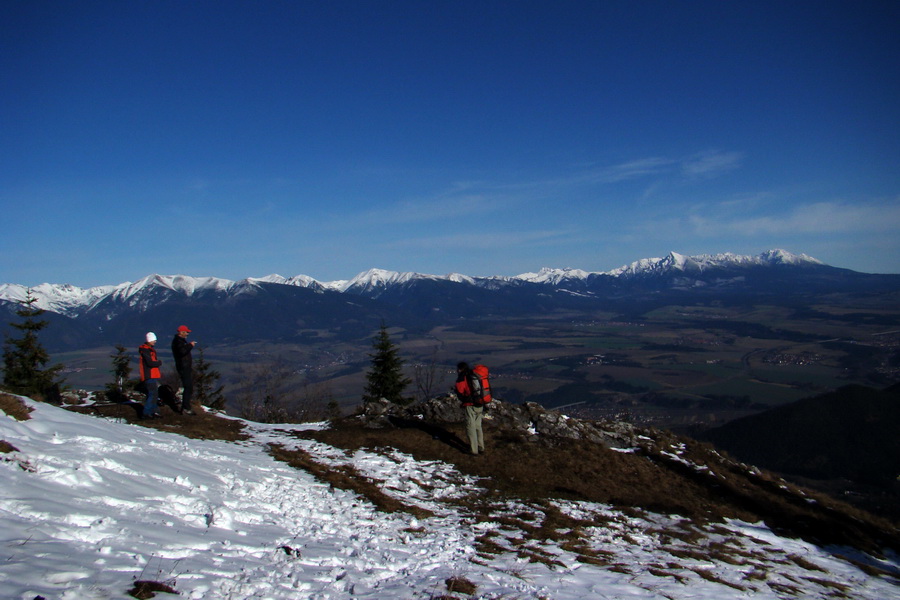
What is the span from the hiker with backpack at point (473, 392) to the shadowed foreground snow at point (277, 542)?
3.13 metres

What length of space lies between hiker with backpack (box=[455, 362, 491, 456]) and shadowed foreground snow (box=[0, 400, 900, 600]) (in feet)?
10.3

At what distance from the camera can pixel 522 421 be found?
→ 19422mm

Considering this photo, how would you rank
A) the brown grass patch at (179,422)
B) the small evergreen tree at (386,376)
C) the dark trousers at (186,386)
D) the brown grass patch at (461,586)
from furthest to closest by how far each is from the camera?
the small evergreen tree at (386,376) < the dark trousers at (186,386) < the brown grass patch at (179,422) < the brown grass patch at (461,586)

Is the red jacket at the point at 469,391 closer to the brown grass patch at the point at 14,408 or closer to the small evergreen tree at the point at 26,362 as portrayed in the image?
the brown grass patch at the point at 14,408

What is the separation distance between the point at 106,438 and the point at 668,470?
17.1 metres

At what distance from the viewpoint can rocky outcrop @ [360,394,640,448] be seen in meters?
18.4

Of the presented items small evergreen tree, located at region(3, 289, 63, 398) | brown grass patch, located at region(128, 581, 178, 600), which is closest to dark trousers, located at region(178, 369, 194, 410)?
brown grass patch, located at region(128, 581, 178, 600)

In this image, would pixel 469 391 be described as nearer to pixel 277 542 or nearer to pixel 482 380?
pixel 482 380

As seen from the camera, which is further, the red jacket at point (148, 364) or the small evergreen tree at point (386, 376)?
the small evergreen tree at point (386, 376)

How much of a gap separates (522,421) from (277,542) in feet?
44.9

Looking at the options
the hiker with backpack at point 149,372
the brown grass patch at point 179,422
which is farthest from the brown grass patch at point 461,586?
the hiker with backpack at point 149,372

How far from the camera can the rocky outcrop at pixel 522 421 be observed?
1841 cm

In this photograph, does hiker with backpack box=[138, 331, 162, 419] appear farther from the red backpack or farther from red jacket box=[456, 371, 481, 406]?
the red backpack

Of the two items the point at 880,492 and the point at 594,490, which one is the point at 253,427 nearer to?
the point at 594,490
